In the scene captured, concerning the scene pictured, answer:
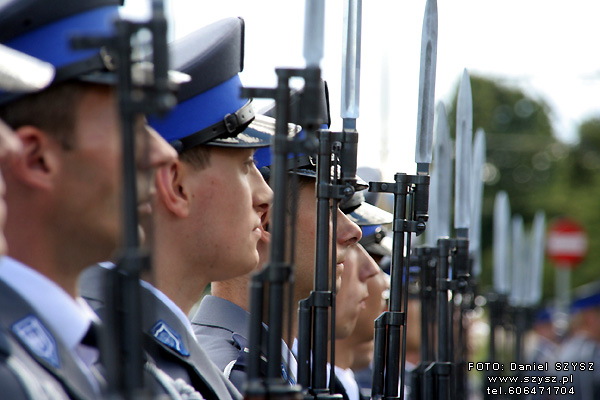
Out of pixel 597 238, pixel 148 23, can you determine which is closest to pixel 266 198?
pixel 148 23

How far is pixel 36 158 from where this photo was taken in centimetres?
189

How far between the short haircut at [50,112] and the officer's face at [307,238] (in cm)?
180

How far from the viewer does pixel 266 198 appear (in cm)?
310

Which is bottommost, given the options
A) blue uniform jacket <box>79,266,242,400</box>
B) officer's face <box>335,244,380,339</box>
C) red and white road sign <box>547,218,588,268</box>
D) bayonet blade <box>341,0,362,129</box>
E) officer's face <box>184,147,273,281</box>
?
red and white road sign <box>547,218,588,268</box>

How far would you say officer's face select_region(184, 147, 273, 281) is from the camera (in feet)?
8.97

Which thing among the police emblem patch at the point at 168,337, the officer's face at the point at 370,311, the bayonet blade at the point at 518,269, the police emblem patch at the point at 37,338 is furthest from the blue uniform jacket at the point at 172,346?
the bayonet blade at the point at 518,269

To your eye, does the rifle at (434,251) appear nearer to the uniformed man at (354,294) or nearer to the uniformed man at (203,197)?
the uniformed man at (354,294)

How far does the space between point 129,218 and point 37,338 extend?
1.23ft

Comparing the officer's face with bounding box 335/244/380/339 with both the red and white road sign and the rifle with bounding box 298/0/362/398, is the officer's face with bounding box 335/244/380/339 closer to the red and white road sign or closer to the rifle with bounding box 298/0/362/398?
the rifle with bounding box 298/0/362/398

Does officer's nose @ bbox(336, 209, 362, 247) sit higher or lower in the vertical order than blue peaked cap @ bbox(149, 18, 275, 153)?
lower

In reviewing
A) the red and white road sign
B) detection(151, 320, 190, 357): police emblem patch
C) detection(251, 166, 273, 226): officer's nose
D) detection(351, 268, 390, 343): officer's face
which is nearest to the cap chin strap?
detection(251, 166, 273, 226): officer's nose

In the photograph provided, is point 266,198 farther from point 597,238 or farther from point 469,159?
point 597,238

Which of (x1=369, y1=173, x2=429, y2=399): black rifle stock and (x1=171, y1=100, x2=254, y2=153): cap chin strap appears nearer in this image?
(x1=171, y1=100, x2=254, y2=153): cap chin strap

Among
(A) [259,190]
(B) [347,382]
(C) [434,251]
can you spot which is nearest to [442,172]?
(C) [434,251]
